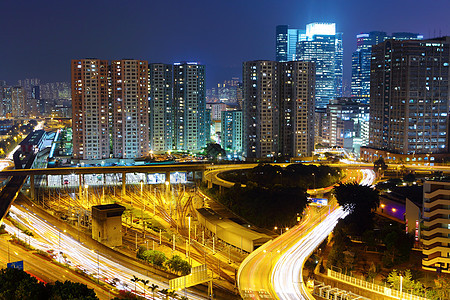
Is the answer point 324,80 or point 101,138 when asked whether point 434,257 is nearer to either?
point 101,138

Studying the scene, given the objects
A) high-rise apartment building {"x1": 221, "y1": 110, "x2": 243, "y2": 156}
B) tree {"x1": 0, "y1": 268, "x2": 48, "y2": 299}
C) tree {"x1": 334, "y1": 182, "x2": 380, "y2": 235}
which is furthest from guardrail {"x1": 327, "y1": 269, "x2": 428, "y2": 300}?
high-rise apartment building {"x1": 221, "y1": 110, "x2": 243, "y2": 156}

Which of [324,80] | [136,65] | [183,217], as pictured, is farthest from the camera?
[324,80]

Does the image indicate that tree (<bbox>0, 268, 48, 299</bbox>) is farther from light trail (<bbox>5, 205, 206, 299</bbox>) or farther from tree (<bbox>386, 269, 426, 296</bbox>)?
tree (<bbox>386, 269, 426, 296</bbox>)

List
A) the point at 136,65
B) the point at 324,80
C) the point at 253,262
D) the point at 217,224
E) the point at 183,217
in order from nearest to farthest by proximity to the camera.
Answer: the point at 253,262, the point at 217,224, the point at 183,217, the point at 136,65, the point at 324,80

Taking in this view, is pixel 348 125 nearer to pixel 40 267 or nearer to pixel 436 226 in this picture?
pixel 436 226

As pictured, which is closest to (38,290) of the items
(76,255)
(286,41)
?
(76,255)

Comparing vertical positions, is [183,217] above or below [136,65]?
below

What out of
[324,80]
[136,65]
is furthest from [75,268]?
[324,80]
